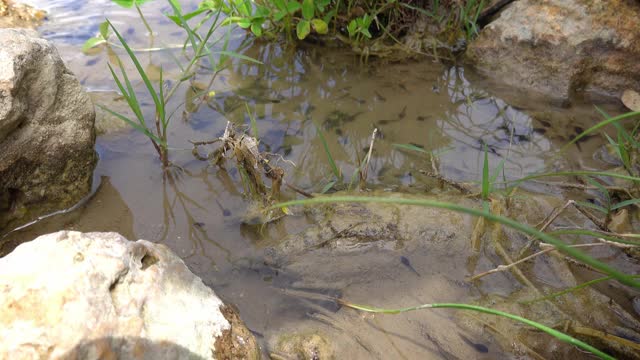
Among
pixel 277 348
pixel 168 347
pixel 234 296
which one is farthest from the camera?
pixel 234 296

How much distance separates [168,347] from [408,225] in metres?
1.28

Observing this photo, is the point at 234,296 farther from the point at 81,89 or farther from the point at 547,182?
the point at 547,182

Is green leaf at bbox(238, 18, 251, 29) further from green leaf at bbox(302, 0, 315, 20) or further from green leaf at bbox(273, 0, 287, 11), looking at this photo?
green leaf at bbox(302, 0, 315, 20)

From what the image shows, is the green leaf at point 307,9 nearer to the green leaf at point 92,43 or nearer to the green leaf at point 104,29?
the green leaf at point 104,29

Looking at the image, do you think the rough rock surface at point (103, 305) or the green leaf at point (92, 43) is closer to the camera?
the rough rock surface at point (103, 305)

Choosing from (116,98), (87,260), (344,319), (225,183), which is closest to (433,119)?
(225,183)

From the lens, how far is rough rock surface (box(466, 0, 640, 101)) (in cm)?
336

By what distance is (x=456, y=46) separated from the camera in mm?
3881

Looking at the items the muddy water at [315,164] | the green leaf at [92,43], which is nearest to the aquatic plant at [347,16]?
the muddy water at [315,164]

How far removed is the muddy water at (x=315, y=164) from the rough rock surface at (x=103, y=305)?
0.41 metres

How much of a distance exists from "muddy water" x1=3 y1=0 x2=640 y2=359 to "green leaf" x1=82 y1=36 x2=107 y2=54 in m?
0.10

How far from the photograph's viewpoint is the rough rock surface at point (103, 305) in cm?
116

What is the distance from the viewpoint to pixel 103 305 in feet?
4.08

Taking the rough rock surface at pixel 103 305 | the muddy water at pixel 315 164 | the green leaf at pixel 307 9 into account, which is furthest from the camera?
the green leaf at pixel 307 9
